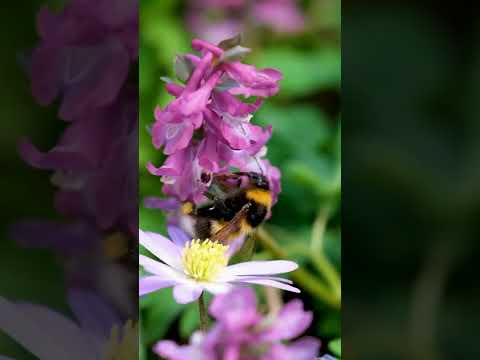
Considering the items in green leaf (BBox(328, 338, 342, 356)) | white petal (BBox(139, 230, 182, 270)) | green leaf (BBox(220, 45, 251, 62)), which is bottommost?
green leaf (BBox(328, 338, 342, 356))

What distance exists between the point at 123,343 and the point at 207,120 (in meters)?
0.10

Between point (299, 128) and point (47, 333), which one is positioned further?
point (299, 128)

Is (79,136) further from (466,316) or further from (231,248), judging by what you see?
(466,316)

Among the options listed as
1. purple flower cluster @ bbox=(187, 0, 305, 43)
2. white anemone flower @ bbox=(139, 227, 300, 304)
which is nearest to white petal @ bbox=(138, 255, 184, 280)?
white anemone flower @ bbox=(139, 227, 300, 304)

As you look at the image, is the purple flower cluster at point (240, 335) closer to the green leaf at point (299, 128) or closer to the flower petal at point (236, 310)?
the flower petal at point (236, 310)

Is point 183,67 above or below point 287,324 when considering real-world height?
above

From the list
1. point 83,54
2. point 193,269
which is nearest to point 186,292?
point 193,269

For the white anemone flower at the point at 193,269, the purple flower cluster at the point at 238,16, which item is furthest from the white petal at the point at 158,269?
the purple flower cluster at the point at 238,16

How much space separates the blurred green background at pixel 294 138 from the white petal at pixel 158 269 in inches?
0.9

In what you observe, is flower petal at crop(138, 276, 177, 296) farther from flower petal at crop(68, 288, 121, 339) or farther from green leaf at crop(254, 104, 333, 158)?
green leaf at crop(254, 104, 333, 158)

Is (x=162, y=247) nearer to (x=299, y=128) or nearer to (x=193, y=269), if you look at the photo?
(x=193, y=269)

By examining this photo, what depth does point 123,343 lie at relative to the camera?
337 mm

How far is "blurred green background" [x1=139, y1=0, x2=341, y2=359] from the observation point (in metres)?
0.36

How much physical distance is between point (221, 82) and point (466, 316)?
0.38m
